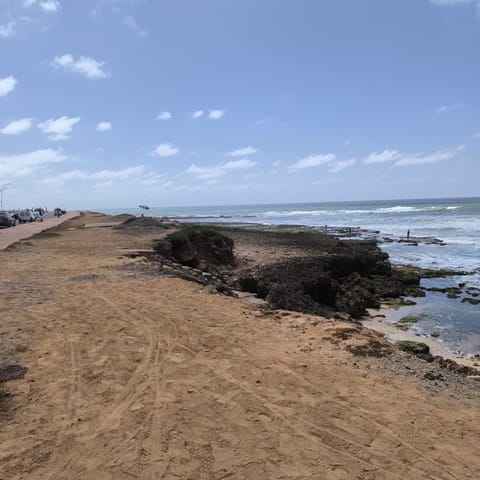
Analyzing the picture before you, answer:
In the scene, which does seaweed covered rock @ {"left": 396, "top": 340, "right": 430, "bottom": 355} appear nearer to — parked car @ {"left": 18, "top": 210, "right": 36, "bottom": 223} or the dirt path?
the dirt path

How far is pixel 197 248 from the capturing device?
23812 mm

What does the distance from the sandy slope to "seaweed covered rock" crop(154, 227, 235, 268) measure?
→ 12205 millimetres

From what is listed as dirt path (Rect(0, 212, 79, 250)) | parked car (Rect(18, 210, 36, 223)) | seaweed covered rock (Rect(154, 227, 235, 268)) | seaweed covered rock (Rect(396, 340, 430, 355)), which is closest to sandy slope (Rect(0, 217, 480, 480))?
seaweed covered rock (Rect(396, 340, 430, 355))

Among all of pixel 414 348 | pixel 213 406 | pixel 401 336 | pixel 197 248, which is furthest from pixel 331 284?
pixel 213 406

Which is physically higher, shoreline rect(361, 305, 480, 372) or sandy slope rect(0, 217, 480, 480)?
sandy slope rect(0, 217, 480, 480)

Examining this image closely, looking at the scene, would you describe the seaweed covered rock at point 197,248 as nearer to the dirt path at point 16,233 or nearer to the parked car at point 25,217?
the dirt path at point 16,233

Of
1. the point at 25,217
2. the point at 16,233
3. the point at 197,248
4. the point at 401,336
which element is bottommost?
the point at 401,336

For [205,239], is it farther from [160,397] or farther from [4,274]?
[160,397]

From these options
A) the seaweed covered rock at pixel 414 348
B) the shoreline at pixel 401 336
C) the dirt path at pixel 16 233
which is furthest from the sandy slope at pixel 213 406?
the dirt path at pixel 16 233

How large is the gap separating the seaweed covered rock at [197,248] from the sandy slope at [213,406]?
12.2m

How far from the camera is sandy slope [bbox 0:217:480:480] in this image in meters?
4.46

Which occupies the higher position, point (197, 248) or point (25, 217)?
point (25, 217)

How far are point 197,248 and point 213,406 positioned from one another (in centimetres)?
1842

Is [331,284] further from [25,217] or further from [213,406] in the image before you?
A: [25,217]
